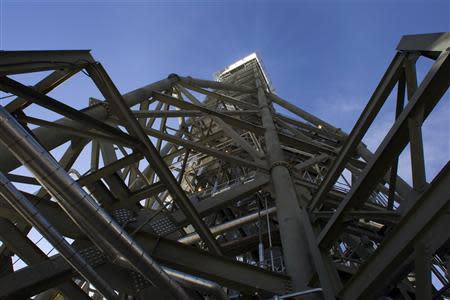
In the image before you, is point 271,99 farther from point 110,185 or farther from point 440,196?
point 440,196

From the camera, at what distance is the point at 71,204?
3312 mm

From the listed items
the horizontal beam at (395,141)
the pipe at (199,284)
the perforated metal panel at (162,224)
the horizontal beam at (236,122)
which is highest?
the horizontal beam at (236,122)

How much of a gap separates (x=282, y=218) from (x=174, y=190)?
1.75 meters

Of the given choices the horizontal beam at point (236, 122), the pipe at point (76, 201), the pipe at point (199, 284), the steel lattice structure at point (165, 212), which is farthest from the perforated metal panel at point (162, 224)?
the horizontal beam at point (236, 122)

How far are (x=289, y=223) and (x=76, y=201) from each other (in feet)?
10.7

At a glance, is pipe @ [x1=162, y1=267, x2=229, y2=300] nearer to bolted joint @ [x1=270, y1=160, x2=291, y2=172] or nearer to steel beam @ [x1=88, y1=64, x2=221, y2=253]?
steel beam @ [x1=88, y1=64, x2=221, y2=253]

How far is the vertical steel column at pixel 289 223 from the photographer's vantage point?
472cm

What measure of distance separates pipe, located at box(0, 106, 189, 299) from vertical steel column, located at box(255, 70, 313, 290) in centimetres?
162

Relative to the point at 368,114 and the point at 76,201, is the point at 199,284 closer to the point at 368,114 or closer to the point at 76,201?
the point at 76,201

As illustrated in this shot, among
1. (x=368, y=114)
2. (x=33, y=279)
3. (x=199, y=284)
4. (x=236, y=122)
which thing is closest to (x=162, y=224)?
(x=199, y=284)

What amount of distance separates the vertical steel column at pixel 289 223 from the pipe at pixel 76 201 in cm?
162

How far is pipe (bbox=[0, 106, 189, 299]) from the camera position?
3.09 meters

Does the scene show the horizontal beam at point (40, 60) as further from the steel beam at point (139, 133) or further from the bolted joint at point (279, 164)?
the bolted joint at point (279, 164)

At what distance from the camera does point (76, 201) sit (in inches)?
129
